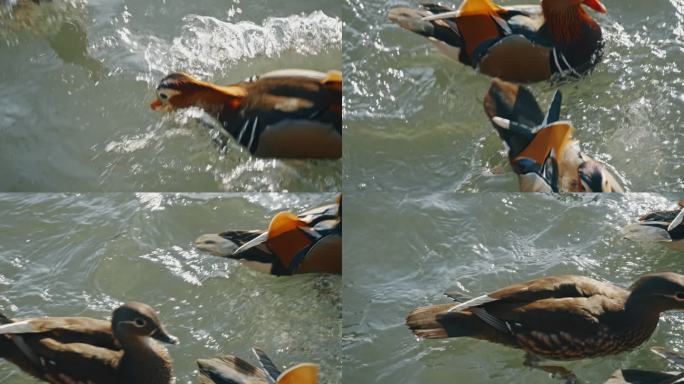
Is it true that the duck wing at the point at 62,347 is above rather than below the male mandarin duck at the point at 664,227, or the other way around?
below

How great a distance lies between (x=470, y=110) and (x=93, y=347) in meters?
0.88

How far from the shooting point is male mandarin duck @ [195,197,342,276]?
2055 mm

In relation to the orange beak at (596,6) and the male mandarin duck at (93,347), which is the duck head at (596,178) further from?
the male mandarin duck at (93,347)

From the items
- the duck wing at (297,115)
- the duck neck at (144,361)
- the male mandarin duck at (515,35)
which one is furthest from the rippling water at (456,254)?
the duck neck at (144,361)

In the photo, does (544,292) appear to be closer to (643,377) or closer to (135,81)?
(643,377)

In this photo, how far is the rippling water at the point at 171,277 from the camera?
205 centimetres

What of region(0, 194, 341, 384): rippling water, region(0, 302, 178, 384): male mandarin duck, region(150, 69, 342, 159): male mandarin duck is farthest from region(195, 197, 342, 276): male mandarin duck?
region(0, 302, 178, 384): male mandarin duck

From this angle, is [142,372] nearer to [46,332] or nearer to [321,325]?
[46,332]

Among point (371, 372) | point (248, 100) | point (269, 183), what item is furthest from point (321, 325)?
point (248, 100)

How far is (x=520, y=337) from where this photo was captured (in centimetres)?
200

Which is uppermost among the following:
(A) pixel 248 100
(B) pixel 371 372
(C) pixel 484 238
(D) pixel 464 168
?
(A) pixel 248 100

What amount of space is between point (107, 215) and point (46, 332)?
0.85 feet

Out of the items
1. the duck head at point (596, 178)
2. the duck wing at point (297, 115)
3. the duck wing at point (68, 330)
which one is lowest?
the duck wing at point (68, 330)

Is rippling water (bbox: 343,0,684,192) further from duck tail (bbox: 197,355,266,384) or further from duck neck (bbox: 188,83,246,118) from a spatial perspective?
duck tail (bbox: 197,355,266,384)
